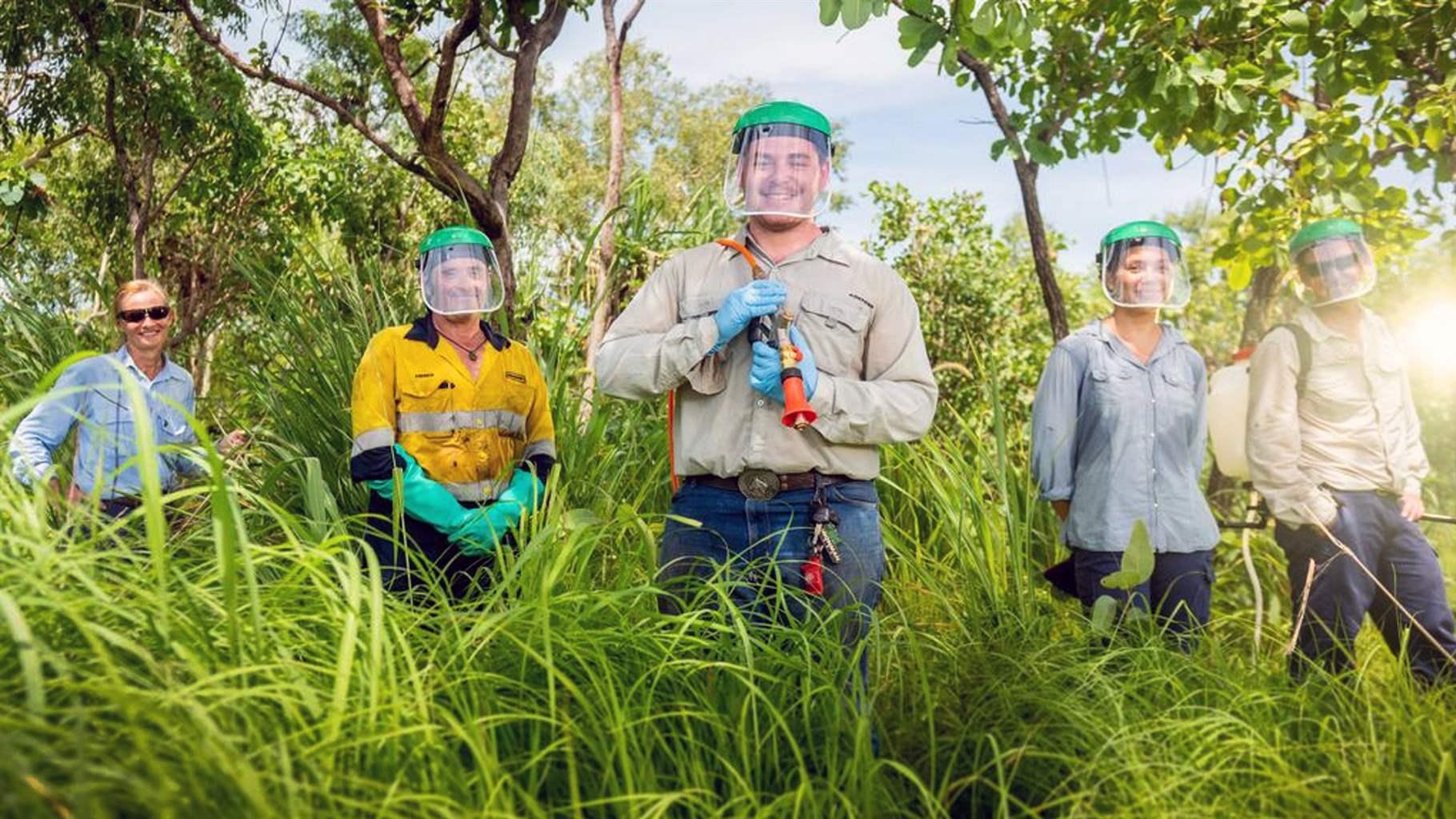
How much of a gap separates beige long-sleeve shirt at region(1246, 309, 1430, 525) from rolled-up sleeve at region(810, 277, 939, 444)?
1.42m

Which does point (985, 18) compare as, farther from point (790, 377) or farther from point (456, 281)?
point (456, 281)

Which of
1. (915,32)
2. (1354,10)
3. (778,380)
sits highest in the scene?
(1354,10)

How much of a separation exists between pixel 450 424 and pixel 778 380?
110 cm

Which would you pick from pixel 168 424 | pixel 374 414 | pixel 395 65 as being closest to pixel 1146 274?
pixel 374 414

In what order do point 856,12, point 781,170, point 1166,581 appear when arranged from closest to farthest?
point 781,170, point 856,12, point 1166,581

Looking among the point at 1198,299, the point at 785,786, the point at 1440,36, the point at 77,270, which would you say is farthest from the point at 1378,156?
the point at 1198,299

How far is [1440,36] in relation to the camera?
4.93 metres

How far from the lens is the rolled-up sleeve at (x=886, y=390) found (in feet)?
8.60

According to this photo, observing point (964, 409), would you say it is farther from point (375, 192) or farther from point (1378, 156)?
point (375, 192)

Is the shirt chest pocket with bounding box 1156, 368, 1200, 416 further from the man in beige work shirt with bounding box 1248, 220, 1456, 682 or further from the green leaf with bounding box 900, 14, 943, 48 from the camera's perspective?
the green leaf with bounding box 900, 14, 943, 48

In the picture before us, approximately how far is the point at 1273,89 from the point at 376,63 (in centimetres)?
1277

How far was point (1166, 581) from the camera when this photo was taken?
132 inches

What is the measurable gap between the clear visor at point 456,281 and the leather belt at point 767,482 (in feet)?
3.23

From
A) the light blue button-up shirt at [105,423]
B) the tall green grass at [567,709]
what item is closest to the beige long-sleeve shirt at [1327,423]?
the tall green grass at [567,709]
